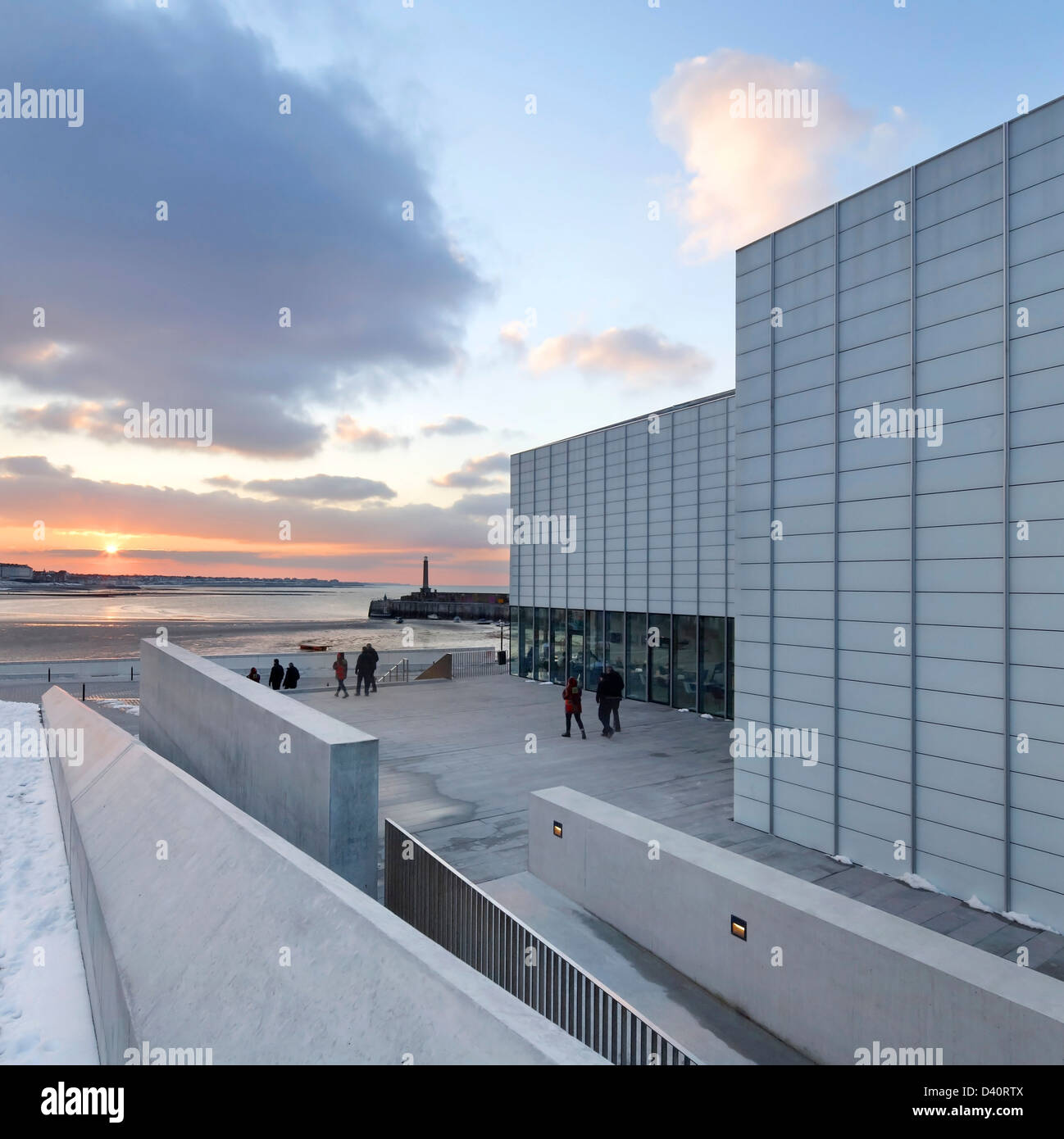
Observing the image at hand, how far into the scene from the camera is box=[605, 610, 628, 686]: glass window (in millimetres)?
24945

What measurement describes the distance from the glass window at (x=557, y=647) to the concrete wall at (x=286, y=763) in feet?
55.6

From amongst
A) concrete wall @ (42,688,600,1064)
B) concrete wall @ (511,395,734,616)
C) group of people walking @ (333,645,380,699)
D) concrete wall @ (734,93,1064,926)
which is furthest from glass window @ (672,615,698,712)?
concrete wall @ (42,688,600,1064)

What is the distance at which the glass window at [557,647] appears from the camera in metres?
27.8

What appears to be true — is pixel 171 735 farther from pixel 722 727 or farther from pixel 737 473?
pixel 722 727

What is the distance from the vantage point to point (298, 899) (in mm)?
4527

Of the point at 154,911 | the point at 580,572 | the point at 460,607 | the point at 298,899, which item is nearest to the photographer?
the point at 298,899

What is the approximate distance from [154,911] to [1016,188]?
39.4 feet

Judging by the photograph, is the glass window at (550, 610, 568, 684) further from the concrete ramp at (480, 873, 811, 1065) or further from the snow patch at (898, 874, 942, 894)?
the concrete ramp at (480, 873, 811, 1065)

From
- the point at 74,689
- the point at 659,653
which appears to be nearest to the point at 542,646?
the point at 659,653

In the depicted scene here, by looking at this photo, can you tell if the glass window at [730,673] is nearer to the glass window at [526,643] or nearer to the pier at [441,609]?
the glass window at [526,643]

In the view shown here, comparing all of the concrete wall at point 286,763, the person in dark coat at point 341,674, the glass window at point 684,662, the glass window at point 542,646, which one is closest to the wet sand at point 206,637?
the glass window at point 542,646

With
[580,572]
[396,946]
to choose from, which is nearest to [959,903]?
[396,946]

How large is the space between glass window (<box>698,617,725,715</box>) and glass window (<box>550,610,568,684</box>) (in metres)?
7.25

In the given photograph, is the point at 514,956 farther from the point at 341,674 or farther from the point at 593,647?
the point at 593,647
